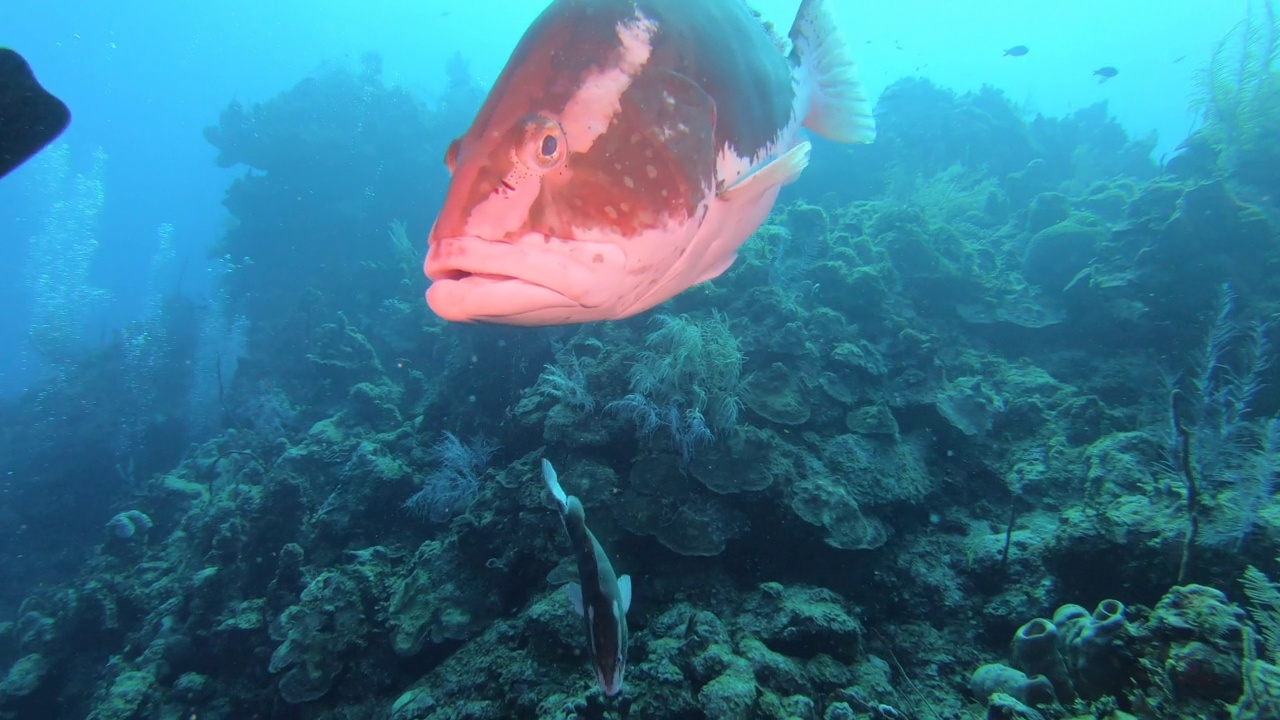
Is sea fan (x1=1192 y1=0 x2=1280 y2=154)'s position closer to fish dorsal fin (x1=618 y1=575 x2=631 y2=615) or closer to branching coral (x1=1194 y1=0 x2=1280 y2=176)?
branching coral (x1=1194 y1=0 x2=1280 y2=176)

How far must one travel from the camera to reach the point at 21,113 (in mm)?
2021

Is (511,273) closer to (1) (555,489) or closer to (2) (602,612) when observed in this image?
(1) (555,489)

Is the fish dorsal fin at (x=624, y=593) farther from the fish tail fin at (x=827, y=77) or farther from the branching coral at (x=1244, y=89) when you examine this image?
the branching coral at (x=1244, y=89)

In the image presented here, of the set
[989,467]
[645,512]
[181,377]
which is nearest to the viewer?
[645,512]

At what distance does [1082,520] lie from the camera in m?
3.96

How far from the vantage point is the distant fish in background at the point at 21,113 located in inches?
77.4

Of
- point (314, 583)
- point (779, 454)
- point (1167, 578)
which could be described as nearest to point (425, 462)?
point (314, 583)

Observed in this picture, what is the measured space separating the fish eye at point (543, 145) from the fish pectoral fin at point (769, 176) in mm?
548

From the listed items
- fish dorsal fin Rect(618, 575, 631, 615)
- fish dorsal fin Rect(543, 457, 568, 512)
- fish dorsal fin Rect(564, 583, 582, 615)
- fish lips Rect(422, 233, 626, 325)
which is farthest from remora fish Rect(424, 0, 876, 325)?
fish dorsal fin Rect(564, 583, 582, 615)

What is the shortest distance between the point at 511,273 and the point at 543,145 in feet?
1.20

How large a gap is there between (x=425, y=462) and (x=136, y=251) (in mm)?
113233

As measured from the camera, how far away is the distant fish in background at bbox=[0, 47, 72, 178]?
1.97m

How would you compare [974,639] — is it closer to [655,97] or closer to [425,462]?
[655,97]

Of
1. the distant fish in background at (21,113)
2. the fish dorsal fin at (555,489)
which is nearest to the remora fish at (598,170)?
the fish dorsal fin at (555,489)
